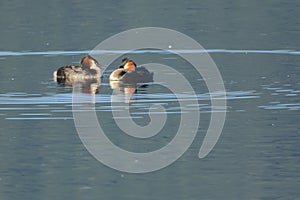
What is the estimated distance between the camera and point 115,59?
26562mm

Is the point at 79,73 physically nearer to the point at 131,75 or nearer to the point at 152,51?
the point at 131,75

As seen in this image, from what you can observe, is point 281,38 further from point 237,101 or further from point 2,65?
point 237,101

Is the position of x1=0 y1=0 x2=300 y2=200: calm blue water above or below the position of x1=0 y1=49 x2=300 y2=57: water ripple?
above

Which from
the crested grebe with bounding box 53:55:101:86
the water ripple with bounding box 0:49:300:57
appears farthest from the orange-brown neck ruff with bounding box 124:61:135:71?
the water ripple with bounding box 0:49:300:57

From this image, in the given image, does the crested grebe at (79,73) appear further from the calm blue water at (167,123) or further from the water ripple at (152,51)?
the water ripple at (152,51)

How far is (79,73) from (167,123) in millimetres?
6355

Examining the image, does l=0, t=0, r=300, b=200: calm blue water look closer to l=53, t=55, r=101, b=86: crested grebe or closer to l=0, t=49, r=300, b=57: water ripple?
l=0, t=49, r=300, b=57: water ripple

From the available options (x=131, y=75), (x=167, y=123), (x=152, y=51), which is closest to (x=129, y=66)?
(x=131, y=75)

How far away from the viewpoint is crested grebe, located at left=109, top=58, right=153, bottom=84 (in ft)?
73.0

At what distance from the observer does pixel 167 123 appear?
17141 mm

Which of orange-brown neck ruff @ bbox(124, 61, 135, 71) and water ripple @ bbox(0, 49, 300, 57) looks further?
water ripple @ bbox(0, 49, 300, 57)

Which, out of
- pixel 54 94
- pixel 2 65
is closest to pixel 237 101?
pixel 54 94

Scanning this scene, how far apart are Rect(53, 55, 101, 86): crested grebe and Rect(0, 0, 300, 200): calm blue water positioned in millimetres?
341

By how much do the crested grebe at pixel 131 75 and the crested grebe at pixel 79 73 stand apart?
46cm
